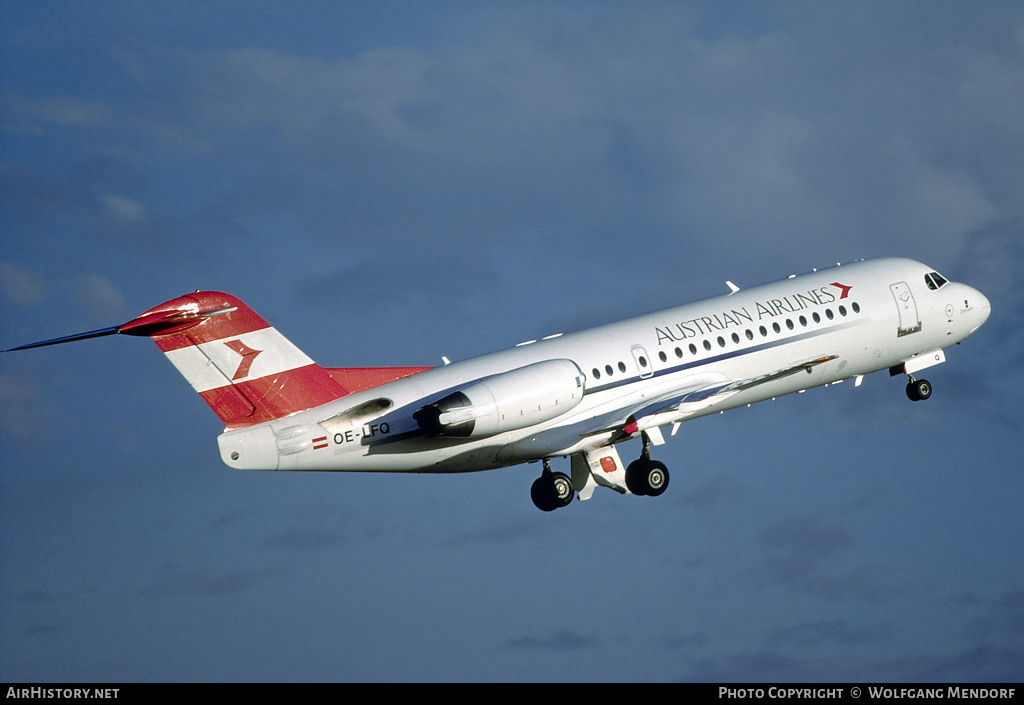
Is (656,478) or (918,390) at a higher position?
(918,390)

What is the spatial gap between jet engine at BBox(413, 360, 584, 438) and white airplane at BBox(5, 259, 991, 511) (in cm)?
3

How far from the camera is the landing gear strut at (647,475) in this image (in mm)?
32406

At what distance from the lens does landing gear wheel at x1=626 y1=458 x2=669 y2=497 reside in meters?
32.4

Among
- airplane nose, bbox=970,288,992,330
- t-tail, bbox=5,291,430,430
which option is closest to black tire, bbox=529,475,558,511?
t-tail, bbox=5,291,430,430

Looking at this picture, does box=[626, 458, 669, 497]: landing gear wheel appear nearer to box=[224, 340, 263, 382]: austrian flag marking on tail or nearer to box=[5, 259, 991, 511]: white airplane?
box=[5, 259, 991, 511]: white airplane

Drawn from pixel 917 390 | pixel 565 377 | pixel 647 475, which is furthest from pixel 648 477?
pixel 917 390

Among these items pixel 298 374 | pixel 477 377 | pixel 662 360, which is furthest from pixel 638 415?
pixel 298 374

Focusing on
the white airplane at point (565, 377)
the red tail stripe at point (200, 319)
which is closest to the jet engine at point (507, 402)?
the white airplane at point (565, 377)

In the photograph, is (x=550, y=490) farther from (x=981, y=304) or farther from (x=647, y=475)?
(x=981, y=304)

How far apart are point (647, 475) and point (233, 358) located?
950 cm

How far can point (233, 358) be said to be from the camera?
2872 centimetres

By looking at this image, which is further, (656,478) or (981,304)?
(981,304)

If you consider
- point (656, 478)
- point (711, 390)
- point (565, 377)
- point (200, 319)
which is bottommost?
point (656, 478)

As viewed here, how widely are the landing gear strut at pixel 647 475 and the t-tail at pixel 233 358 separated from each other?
285 inches
